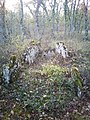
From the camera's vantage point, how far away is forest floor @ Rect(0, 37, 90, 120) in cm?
731

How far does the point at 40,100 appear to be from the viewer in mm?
7875

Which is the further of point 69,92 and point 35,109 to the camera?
point 69,92

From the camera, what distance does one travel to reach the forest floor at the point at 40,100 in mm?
7307

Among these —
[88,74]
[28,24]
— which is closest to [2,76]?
[88,74]

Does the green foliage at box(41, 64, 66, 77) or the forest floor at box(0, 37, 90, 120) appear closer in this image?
the forest floor at box(0, 37, 90, 120)

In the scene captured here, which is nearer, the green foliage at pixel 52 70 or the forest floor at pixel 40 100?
the forest floor at pixel 40 100

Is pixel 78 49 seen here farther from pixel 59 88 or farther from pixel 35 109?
pixel 35 109

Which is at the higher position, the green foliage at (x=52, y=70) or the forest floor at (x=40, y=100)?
the green foliage at (x=52, y=70)

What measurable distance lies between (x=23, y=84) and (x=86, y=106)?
249 centimetres

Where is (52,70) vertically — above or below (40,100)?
above

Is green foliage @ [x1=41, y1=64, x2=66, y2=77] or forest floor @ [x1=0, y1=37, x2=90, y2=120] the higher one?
green foliage @ [x1=41, y1=64, x2=66, y2=77]

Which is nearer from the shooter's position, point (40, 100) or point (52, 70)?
point (40, 100)

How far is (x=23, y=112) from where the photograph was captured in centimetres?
735

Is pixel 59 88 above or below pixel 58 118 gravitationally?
above
